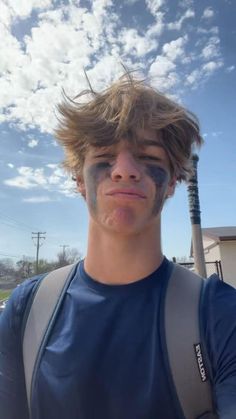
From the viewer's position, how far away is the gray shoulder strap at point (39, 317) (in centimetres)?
119

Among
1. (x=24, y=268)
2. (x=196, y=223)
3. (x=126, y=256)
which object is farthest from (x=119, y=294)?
(x=24, y=268)

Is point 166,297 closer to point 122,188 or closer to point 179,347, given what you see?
point 179,347

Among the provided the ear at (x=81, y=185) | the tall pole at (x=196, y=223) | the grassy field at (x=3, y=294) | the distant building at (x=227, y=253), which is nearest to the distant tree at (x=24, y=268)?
the grassy field at (x=3, y=294)

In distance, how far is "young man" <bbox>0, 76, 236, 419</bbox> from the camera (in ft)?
3.37

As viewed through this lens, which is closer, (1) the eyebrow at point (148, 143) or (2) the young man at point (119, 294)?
(2) the young man at point (119, 294)

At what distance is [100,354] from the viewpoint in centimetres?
109

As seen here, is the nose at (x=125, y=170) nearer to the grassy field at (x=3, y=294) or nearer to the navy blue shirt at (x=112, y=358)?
the navy blue shirt at (x=112, y=358)

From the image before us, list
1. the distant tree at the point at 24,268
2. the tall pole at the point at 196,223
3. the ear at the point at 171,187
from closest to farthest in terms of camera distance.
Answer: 1. the ear at the point at 171,187
2. the tall pole at the point at 196,223
3. the distant tree at the point at 24,268

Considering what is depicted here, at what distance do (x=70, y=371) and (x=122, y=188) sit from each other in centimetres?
65

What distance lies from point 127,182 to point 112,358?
62 cm

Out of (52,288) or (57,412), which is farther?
(52,288)

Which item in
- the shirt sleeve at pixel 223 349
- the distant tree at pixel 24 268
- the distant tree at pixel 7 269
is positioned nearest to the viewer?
the shirt sleeve at pixel 223 349

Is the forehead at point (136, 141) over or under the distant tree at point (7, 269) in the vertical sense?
under

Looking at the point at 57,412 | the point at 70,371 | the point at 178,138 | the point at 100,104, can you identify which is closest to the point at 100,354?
→ the point at 70,371
